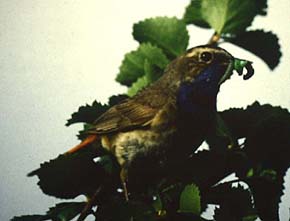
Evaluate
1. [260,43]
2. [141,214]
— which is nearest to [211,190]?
[141,214]

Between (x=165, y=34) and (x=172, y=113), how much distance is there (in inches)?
19.2

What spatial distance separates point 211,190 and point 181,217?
0.16m

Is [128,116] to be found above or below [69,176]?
above

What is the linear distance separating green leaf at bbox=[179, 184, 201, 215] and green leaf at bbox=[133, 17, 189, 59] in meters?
0.57

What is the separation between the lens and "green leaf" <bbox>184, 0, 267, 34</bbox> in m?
1.44

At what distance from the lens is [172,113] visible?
1945 millimetres

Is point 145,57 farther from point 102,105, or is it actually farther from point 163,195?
point 163,195

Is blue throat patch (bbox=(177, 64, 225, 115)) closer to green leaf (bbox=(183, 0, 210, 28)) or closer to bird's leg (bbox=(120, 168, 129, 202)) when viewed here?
green leaf (bbox=(183, 0, 210, 28))

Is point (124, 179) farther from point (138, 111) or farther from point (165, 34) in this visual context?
point (138, 111)

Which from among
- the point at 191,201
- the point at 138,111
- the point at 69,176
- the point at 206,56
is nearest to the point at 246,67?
the point at 206,56

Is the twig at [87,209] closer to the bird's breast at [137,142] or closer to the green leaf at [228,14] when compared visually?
the bird's breast at [137,142]

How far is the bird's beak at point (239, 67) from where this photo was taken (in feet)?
4.64

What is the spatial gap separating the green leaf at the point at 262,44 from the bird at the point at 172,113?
7 centimetres

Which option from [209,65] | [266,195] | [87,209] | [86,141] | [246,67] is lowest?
[266,195]
